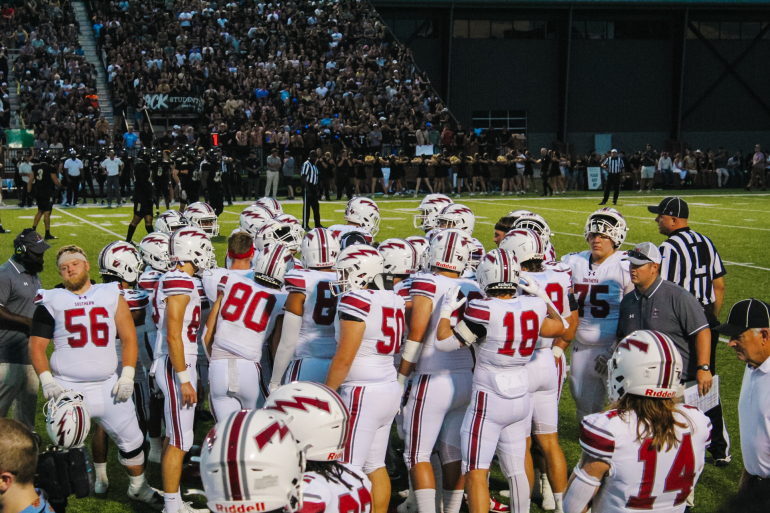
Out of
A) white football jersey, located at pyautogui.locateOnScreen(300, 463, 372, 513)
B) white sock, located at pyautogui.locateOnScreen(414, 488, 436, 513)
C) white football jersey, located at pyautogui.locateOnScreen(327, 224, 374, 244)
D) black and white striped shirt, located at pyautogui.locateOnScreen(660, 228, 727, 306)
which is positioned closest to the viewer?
white football jersey, located at pyautogui.locateOnScreen(300, 463, 372, 513)

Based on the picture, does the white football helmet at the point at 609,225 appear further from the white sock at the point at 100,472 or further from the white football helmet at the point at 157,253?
the white sock at the point at 100,472

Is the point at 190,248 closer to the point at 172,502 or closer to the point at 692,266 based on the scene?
the point at 172,502

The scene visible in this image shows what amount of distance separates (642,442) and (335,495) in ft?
3.96

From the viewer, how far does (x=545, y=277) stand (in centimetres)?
522

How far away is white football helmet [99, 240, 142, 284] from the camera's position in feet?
18.1

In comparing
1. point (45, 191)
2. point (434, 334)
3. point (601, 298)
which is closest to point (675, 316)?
point (601, 298)

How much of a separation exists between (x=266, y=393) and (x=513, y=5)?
3543cm

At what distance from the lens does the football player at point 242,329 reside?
5.13m

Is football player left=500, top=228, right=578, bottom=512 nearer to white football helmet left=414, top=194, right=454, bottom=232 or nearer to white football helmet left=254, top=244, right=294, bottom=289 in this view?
white football helmet left=254, top=244, right=294, bottom=289

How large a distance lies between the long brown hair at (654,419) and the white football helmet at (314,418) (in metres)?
1.12

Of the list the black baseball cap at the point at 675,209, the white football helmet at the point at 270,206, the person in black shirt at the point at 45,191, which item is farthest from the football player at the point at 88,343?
the person in black shirt at the point at 45,191

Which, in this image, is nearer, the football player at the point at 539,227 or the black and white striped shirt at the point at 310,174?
the football player at the point at 539,227

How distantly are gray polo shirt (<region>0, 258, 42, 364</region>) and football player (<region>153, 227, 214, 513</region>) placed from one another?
3.66ft

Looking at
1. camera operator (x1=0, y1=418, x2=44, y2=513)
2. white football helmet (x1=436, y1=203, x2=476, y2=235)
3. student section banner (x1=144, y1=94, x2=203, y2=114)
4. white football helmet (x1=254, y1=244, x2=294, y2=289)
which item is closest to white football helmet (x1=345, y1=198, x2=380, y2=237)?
white football helmet (x1=436, y1=203, x2=476, y2=235)
